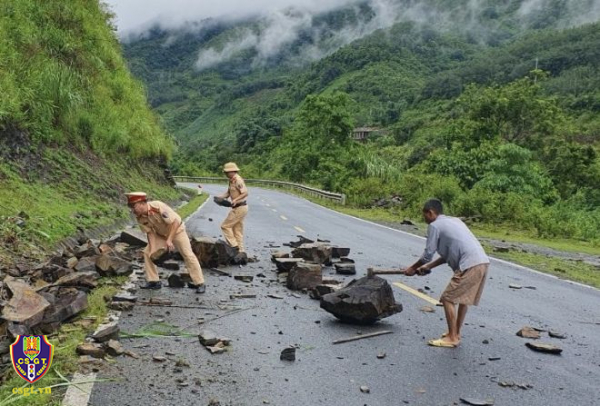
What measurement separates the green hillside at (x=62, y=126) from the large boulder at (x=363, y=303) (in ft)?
16.3

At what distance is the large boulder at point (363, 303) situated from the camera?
665cm

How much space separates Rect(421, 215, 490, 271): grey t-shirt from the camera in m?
5.98

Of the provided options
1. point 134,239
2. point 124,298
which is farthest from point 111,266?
point 134,239

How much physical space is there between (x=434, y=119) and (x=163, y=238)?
76081 mm

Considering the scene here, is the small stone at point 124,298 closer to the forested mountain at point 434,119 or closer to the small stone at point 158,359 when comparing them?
the small stone at point 158,359

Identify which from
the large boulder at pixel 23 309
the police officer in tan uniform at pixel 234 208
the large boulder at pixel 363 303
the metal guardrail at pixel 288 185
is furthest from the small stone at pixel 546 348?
the metal guardrail at pixel 288 185

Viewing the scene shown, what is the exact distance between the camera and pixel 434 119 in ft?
263

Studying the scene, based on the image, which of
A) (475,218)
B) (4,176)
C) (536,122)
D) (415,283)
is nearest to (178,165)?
(536,122)

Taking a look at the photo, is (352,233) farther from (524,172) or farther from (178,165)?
(178,165)

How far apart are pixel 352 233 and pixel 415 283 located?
8150 millimetres

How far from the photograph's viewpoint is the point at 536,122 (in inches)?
1371

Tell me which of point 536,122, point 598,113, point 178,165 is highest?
point 598,113

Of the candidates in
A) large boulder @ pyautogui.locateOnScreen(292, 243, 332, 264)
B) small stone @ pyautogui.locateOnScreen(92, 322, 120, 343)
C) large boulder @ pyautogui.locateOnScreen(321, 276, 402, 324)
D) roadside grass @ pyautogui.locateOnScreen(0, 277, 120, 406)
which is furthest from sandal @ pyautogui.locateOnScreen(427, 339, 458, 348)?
large boulder @ pyautogui.locateOnScreen(292, 243, 332, 264)

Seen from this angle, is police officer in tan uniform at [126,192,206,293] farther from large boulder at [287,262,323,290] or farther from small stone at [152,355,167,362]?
small stone at [152,355,167,362]
